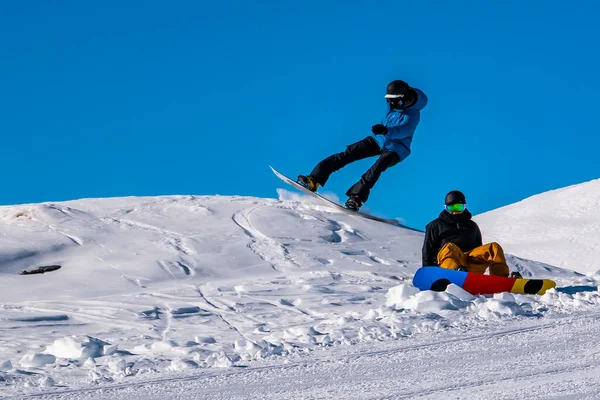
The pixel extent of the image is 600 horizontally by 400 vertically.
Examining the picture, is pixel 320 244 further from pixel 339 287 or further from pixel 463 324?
pixel 463 324

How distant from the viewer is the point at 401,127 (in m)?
12.4

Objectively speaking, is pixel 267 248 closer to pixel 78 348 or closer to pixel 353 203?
pixel 353 203

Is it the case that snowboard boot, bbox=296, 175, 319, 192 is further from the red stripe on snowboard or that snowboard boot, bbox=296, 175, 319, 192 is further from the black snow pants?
the red stripe on snowboard

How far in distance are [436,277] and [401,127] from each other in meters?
5.05

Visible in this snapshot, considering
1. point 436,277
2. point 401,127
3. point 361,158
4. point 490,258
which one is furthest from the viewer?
point 361,158

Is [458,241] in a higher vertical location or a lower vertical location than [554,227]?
lower

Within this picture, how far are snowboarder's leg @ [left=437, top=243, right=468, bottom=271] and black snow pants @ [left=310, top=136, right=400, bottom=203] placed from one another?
4.92 meters

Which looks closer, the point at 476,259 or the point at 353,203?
the point at 476,259

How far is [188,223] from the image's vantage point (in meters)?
12.8

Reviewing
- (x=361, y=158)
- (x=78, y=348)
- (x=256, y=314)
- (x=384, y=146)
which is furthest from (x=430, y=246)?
(x=361, y=158)

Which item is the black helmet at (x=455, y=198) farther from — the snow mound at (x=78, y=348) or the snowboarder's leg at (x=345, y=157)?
the snowboarder's leg at (x=345, y=157)

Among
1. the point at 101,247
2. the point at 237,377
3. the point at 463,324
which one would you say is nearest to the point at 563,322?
the point at 463,324

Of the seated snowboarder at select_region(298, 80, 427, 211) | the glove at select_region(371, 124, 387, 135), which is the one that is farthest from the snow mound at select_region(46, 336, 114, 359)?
the glove at select_region(371, 124, 387, 135)

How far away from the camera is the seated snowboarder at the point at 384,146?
1211 cm
